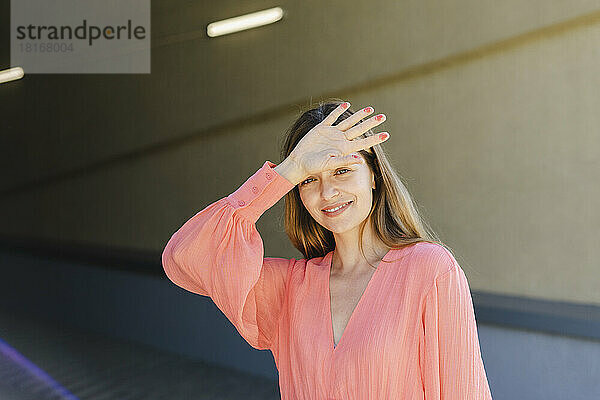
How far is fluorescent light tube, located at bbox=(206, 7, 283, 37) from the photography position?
539 cm

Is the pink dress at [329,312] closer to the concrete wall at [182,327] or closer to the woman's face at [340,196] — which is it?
the woman's face at [340,196]

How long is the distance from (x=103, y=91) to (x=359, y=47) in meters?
3.15

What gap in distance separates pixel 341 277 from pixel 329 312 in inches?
4.1

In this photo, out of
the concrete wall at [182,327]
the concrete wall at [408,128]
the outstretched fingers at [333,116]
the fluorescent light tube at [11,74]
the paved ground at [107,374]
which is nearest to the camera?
the outstretched fingers at [333,116]

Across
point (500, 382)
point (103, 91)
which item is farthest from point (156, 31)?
point (500, 382)

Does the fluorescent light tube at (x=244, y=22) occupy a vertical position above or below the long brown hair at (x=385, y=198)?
above

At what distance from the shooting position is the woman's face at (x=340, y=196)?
4.64ft

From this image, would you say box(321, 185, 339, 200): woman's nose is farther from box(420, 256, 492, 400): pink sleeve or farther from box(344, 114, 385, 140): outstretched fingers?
box(420, 256, 492, 400): pink sleeve

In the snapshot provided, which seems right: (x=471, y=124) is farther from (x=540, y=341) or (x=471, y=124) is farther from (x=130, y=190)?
(x=130, y=190)

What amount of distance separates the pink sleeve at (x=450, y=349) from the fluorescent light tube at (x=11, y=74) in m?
7.17

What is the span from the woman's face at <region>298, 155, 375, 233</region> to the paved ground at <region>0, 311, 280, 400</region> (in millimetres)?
2949

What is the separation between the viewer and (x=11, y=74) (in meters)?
7.37

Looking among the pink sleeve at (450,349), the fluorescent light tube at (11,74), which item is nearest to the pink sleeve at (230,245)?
the pink sleeve at (450,349)

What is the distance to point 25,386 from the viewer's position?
4402mm
